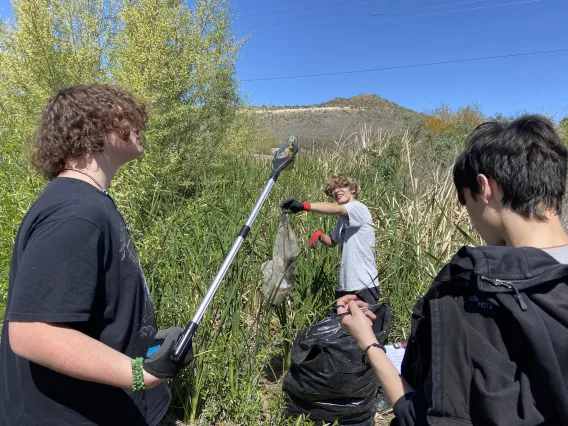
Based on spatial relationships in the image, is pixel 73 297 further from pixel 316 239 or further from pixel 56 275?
pixel 316 239

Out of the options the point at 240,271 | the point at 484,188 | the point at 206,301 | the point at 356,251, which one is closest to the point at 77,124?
the point at 206,301

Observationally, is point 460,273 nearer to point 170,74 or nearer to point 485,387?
point 485,387

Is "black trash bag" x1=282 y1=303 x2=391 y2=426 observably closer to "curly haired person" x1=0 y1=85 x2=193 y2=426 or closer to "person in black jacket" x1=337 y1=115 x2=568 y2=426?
"curly haired person" x1=0 y1=85 x2=193 y2=426

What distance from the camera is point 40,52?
14.9 ft

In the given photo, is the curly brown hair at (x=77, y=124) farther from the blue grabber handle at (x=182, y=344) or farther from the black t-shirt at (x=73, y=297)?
the blue grabber handle at (x=182, y=344)

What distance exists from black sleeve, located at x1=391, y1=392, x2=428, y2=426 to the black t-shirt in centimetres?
74

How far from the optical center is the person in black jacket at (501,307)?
0.80m

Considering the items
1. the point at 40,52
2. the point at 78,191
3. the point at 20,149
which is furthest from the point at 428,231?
the point at 40,52

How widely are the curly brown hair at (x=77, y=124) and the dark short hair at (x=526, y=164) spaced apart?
3.43 feet

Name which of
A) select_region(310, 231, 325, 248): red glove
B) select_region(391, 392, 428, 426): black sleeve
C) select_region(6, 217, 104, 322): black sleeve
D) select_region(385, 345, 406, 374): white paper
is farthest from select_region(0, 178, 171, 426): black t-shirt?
select_region(310, 231, 325, 248): red glove

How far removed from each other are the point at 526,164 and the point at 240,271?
207cm

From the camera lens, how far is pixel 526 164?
98 centimetres

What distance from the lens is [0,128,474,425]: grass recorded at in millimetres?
2576

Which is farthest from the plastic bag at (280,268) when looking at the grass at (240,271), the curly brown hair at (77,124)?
the curly brown hair at (77,124)
